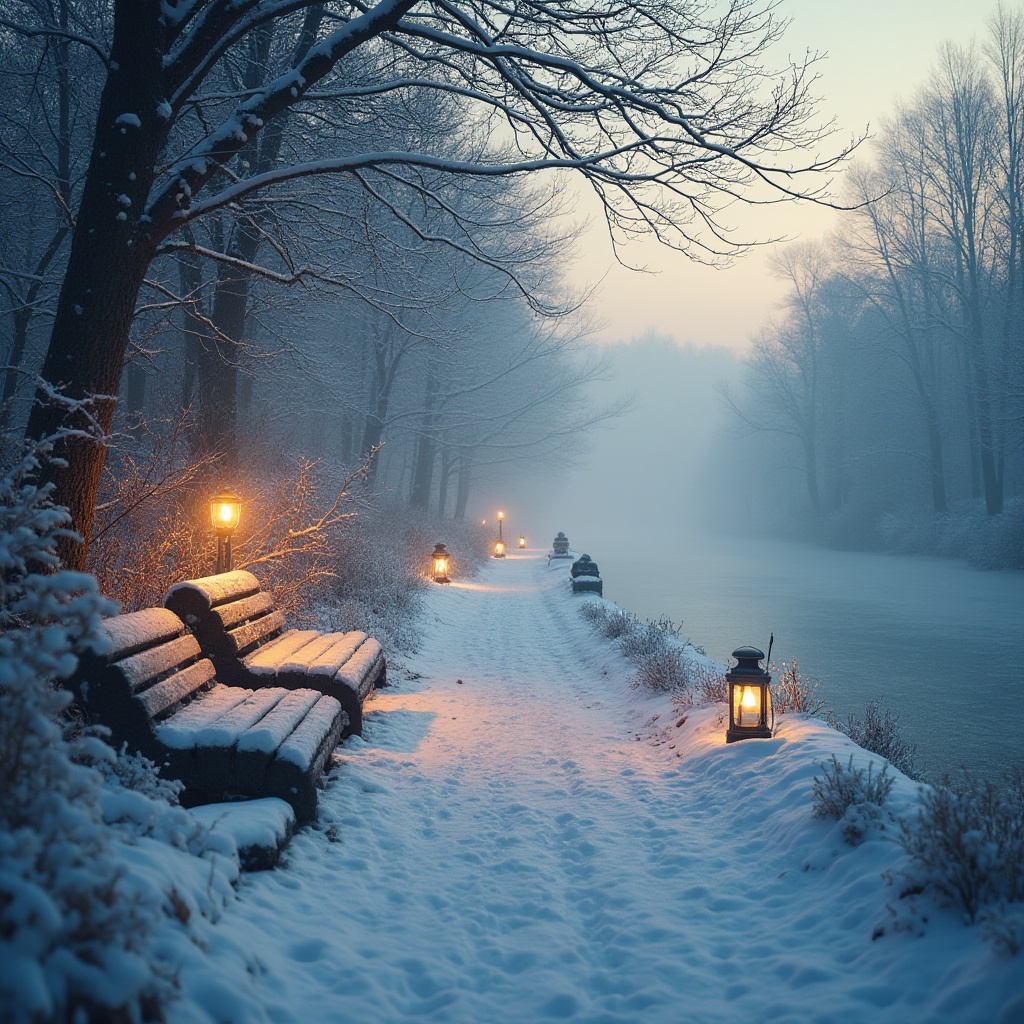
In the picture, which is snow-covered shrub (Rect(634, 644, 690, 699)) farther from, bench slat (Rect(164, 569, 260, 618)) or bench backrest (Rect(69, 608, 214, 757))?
bench backrest (Rect(69, 608, 214, 757))

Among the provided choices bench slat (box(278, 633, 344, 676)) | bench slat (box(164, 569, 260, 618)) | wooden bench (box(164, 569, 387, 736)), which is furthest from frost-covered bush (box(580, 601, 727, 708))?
bench slat (box(164, 569, 260, 618))

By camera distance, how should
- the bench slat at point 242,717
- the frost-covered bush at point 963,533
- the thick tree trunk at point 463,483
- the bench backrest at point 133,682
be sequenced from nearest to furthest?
the bench backrest at point 133,682 → the bench slat at point 242,717 → the frost-covered bush at point 963,533 → the thick tree trunk at point 463,483

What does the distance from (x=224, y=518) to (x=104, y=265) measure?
2.94 m

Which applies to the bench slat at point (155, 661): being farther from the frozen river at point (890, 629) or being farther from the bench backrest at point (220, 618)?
the frozen river at point (890, 629)

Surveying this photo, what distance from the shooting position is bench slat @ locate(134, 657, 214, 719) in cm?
393

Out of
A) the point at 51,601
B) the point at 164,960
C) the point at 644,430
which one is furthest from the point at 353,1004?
the point at 644,430

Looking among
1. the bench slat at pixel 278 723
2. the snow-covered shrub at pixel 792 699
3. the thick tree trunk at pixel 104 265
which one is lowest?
the snow-covered shrub at pixel 792 699

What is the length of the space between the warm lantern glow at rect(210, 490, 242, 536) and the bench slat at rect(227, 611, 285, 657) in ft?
3.28

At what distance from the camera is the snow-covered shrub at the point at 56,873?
175cm

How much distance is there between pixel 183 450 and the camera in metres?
11.0

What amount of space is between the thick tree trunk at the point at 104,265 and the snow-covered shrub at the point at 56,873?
8.91 ft

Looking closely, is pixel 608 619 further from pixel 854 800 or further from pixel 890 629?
pixel 854 800

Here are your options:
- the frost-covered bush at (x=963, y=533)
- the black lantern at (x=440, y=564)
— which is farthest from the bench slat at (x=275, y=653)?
the frost-covered bush at (x=963, y=533)

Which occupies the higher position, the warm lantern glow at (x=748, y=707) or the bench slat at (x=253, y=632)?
the bench slat at (x=253, y=632)
